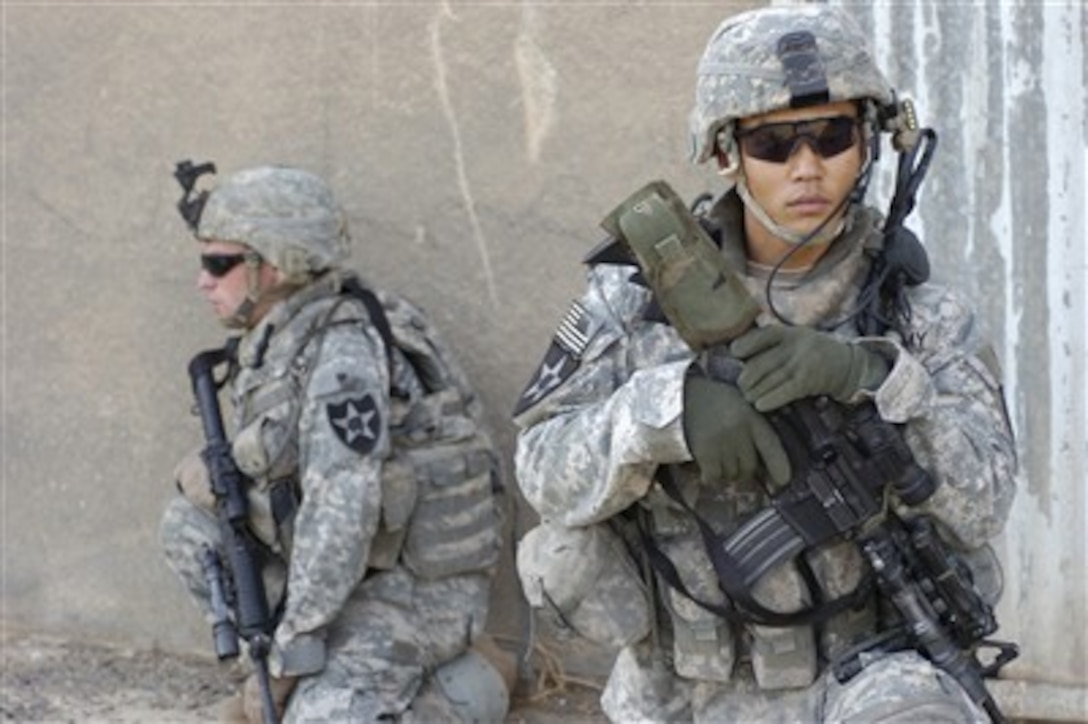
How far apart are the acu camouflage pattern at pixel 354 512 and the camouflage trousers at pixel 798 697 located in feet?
4.21

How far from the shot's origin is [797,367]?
4031mm

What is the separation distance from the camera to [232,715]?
20.0 ft

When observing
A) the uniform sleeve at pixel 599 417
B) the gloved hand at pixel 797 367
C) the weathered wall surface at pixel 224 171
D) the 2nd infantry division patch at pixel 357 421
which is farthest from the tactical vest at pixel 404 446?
the gloved hand at pixel 797 367

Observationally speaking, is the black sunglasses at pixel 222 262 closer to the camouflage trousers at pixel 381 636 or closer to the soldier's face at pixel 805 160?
the camouflage trousers at pixel 381 636

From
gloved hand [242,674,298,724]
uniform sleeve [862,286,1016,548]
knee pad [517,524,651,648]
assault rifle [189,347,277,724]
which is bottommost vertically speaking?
gloved hand [242,674,298,724]

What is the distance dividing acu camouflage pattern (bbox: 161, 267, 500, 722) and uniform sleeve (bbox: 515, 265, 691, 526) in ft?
4.60

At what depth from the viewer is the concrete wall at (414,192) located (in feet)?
18.2

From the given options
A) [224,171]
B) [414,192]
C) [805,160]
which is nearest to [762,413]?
[805,160]

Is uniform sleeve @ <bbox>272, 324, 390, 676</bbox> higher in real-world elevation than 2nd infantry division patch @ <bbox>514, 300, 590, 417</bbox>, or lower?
lower

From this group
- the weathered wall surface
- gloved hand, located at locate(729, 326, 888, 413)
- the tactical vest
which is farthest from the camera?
the weathered wall surface

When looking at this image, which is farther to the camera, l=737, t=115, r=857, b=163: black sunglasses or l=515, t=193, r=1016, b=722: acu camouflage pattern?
l=737, t=115, r=857, b=163: black sunglasses

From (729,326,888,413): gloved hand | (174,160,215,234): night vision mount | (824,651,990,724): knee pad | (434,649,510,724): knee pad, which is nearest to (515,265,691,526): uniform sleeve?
(729,326,888,413): gloved hand

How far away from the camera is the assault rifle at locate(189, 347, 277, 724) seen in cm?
577

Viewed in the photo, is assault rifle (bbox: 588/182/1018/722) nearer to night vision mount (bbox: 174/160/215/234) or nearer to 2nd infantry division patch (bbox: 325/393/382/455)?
2nd infantry division patch (bbox: 325/393/382/455)
